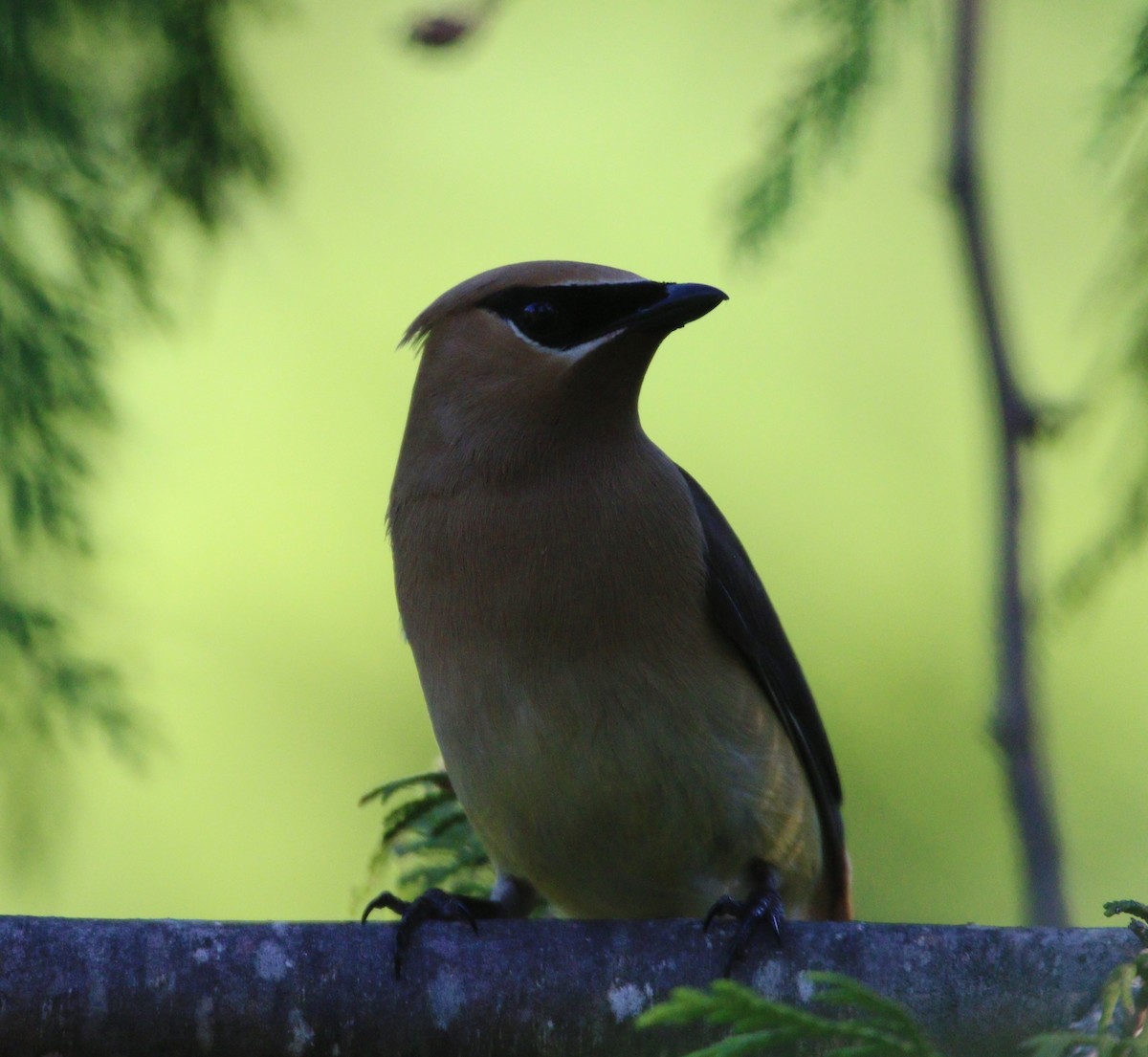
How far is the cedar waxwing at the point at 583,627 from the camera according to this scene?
11.1 ft

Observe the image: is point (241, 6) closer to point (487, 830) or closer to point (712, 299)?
point (712, 299)

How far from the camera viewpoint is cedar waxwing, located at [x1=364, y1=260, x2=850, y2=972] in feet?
11.1

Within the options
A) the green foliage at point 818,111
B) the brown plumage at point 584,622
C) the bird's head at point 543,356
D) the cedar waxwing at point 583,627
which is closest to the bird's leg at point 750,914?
the cedar waxwing at point 583,627

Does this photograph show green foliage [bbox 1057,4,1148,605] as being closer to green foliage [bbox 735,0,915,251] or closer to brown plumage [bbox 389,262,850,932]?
green foliage [bbox 735,0,915,251]

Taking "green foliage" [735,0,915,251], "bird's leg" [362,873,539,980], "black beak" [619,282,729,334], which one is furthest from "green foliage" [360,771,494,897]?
"green foliage" [735,0,915,251]

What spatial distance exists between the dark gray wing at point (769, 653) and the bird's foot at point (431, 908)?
784 mm

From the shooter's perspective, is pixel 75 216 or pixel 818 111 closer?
pixel 818 111

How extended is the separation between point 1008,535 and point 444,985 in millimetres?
1201

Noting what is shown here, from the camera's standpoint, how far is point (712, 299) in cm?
328

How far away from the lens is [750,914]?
316 centimetres

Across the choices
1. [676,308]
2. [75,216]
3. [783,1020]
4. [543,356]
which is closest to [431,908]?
[543,356]

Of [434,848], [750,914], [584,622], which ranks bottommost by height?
[750,914]

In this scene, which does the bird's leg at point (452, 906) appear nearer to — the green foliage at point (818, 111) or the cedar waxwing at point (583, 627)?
the cedar waxwing at point (583, 627)

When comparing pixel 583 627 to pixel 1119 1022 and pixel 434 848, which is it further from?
pixel 1119 1022
